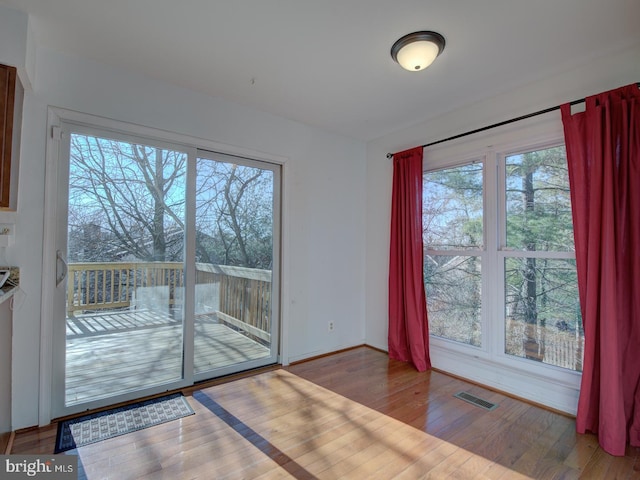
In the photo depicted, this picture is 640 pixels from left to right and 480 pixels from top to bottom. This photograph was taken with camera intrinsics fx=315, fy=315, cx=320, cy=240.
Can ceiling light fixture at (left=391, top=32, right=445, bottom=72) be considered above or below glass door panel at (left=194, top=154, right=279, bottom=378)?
above

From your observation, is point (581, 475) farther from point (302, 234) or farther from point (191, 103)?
point (191, 103)

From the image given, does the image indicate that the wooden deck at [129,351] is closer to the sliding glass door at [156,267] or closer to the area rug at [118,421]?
the sliding glass door at [156,267]

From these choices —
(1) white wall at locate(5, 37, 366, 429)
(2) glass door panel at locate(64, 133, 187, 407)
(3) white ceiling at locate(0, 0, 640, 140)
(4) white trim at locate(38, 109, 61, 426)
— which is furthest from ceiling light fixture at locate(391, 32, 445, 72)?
(4) white trim at locate(38, 109, 61, 426)

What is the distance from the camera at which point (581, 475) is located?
1683mm

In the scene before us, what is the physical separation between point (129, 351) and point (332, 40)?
2719 mm

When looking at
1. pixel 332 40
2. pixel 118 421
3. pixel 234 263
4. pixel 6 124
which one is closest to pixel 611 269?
pixel 332 40

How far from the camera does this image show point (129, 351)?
2.48 m

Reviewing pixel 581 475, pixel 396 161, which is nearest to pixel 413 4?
pixel 396 161

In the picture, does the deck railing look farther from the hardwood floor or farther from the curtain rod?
the curtain rod

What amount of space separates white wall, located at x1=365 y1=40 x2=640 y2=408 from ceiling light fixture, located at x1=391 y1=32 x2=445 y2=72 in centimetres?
99

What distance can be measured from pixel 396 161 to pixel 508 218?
4.16 feet

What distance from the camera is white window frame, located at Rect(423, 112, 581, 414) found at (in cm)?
238

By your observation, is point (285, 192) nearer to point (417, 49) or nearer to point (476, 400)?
point (417, 49)

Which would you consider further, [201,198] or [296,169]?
[296,169]
